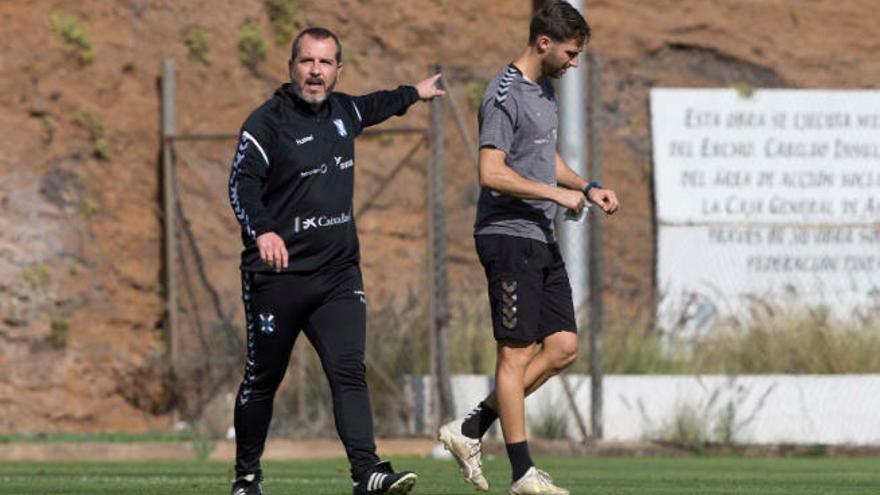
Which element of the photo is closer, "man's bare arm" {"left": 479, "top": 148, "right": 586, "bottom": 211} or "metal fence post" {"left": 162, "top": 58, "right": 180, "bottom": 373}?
"man's bare arm" {"left": 479, "top": 148, "right": 586, "bottom": 211}

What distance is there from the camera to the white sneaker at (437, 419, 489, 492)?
10.0m

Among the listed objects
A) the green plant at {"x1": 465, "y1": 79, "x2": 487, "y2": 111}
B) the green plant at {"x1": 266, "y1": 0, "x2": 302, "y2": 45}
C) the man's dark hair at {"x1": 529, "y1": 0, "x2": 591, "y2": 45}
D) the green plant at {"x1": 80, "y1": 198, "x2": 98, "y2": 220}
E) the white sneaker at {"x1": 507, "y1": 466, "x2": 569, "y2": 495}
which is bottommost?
the white sneaker at {"x1": 507, "y1": 466, "x2": 569, "y2": 495}

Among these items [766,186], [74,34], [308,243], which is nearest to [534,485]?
[308,243]

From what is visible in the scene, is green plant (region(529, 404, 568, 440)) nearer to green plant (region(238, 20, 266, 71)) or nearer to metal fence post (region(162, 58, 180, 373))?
metal fence post (region(162, 58, 180, 373))

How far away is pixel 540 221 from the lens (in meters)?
9.94

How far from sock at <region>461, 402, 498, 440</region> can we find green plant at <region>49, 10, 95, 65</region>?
1046 centimetres

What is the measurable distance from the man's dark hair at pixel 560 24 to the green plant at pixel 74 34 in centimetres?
1059

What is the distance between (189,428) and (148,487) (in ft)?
24.7

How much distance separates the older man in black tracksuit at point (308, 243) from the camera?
912 cm

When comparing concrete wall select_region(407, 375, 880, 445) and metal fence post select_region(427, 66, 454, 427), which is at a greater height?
metal fence post select_region(427, 66, 454, 427)

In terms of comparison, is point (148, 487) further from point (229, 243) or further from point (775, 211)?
point (775, 211)

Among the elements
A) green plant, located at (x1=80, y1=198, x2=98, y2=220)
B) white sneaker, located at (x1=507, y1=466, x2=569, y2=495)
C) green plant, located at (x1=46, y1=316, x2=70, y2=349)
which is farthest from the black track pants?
green plant, located at (x1=80, y1=198, x2=98, y2=220)

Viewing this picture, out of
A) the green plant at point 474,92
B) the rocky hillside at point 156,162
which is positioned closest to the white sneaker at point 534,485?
the rocky hillside at point 156,162

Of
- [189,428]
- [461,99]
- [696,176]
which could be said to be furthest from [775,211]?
[189,428]
